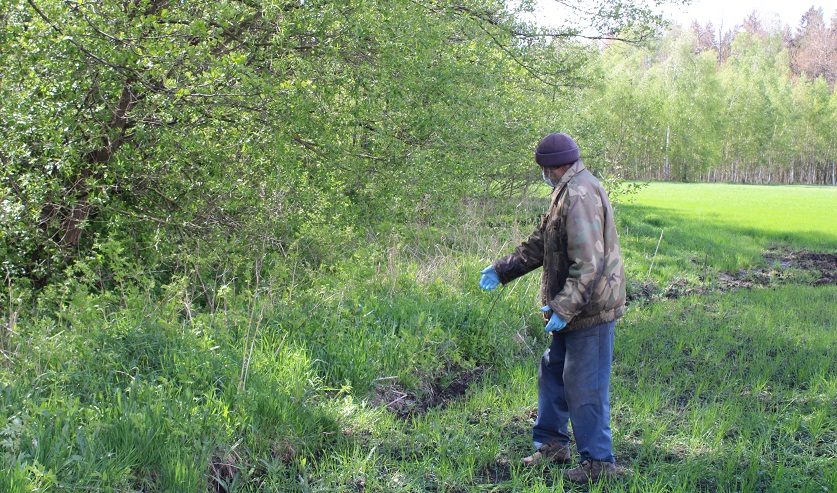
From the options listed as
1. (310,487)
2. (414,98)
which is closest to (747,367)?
(310,487)

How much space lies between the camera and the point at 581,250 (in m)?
3.92

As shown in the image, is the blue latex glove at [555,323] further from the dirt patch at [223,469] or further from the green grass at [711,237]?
the green grass at [711,237]

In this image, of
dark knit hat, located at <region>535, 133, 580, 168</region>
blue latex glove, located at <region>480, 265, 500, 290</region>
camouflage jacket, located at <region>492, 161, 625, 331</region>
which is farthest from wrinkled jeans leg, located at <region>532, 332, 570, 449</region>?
dark knit hat, located at <region>535, 133, 580, 168</region>

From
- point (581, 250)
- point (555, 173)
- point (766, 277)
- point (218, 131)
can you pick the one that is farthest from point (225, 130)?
point (766, 277)

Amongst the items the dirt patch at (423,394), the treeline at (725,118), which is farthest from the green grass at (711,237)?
the treeline at (725,118)

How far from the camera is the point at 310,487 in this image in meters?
3.79

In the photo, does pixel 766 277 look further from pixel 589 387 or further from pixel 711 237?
pixel 589 387

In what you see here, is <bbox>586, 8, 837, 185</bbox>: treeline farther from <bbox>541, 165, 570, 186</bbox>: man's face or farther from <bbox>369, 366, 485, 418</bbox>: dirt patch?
<bbox>541, 165, 570, 186</bbox>: man's face

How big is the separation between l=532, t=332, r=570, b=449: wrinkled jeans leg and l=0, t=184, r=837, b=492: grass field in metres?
0.24

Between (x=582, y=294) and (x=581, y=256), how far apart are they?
22 cm

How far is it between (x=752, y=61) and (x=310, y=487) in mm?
87565

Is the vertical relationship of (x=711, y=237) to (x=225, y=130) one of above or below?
below

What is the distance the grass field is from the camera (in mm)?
3732

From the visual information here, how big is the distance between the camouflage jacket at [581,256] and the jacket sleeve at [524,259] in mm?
268
